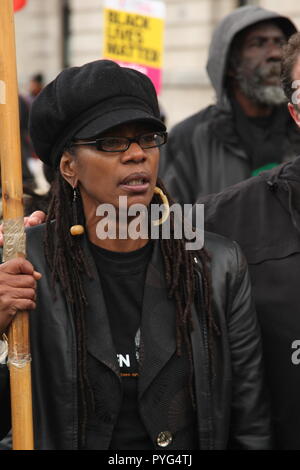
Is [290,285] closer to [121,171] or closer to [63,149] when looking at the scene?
[121,171]

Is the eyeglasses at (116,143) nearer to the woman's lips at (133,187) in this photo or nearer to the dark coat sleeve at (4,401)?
the woman's lips at (133,187)

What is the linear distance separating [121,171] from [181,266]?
1.21ft

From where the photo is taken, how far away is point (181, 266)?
Result: 2.39 meters

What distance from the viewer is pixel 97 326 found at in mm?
2301

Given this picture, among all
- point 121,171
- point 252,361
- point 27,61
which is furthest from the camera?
point 27,61

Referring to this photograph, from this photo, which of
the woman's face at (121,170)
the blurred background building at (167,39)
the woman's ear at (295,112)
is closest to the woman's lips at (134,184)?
the woman's face at (121,170)

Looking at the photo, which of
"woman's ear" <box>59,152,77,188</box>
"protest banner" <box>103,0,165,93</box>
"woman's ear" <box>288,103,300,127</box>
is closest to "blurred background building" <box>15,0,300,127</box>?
"protest banner" <box>103,0,165,93</box>

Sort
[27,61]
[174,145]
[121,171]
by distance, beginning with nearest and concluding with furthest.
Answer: [121,171] → [174,145] → [27,61]

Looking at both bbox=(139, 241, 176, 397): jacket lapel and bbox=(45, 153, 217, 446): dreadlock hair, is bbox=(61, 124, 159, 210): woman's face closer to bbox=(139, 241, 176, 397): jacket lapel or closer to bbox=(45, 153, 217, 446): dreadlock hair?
bbox=(45, 153, 217, 446): dreadlock hair

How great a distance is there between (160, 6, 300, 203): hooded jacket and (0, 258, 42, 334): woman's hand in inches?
91.0

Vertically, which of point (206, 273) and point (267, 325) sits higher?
point (206, 273)

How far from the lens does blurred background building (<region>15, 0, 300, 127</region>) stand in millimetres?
15312

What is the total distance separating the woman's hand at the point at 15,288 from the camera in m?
2.05
